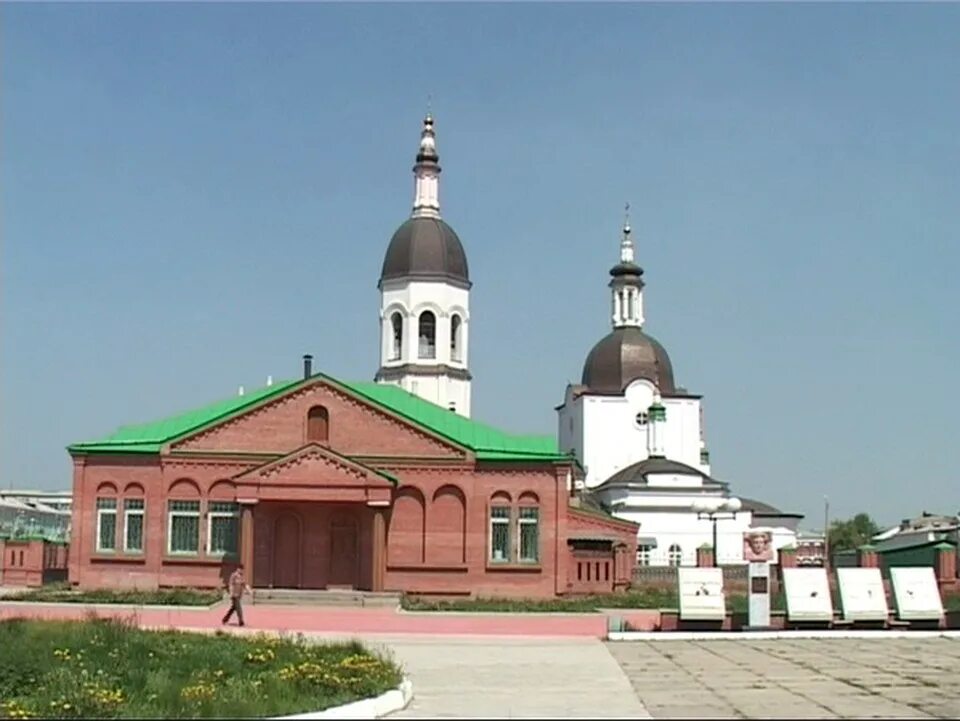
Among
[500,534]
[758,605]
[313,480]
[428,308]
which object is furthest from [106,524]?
[758,605]

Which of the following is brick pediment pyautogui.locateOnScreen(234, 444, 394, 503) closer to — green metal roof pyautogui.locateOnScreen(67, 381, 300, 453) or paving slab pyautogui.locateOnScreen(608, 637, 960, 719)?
green metal roof pyautogui.locateOnScreen(67, 381, 300, 453)

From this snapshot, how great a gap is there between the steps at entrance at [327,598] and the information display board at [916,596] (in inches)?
555

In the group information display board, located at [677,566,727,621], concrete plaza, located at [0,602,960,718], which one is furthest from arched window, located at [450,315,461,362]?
information display board, located at [677,566,727,621]

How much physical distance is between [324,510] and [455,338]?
17.3m

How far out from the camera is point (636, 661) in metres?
20.4

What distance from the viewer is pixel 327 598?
38969 mm

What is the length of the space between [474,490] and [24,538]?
17254mm

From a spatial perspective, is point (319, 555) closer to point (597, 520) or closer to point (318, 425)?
point (318, 425)

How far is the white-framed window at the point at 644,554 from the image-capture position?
61812mm

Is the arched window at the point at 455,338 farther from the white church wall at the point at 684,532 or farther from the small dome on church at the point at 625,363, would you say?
the small dome on church at the point at 625,363

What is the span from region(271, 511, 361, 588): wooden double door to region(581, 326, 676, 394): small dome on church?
33.2 metres

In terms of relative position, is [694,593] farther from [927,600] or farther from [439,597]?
[439,597]

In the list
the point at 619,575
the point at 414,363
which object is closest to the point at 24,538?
the point at 414,363

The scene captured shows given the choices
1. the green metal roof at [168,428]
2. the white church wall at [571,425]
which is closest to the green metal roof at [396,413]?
the green metal roof at [168,428]
